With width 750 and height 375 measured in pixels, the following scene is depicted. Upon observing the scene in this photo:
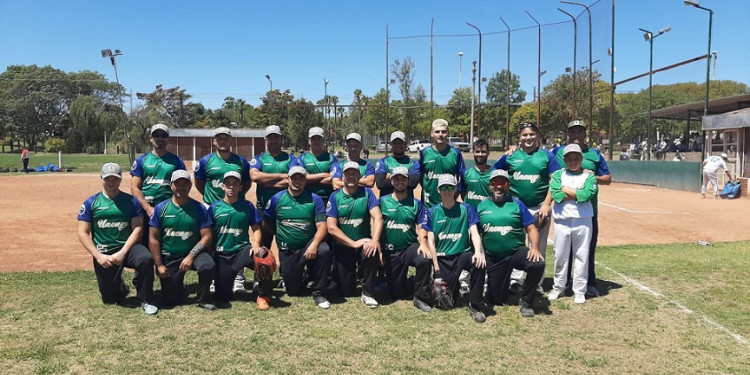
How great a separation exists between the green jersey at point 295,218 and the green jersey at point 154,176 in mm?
1357

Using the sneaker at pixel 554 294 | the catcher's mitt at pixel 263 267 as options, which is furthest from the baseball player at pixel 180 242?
the sneaker at pixel 554 294

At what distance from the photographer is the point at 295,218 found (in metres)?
5.75

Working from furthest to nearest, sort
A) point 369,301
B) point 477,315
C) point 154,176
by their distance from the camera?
point 154,176
point 369,301
point 477,315

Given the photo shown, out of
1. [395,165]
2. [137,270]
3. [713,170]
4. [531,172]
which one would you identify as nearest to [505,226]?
[531,172]

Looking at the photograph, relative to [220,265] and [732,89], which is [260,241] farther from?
[732,89]

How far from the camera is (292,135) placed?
40.3 meters

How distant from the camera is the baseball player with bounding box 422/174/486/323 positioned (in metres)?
5.38

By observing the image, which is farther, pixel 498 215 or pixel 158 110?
pixel 158 110

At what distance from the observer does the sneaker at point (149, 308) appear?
5199mm

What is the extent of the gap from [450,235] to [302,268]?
1741 millimetres

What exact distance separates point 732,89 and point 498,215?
7430 centimetres

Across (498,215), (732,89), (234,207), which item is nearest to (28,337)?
(234,207)

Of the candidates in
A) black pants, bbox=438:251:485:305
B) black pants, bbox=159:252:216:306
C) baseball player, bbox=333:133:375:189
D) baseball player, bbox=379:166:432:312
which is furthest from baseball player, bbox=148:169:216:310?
black pants, bbox=438:251:485:305

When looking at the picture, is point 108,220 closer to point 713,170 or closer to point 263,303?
point 263,303
